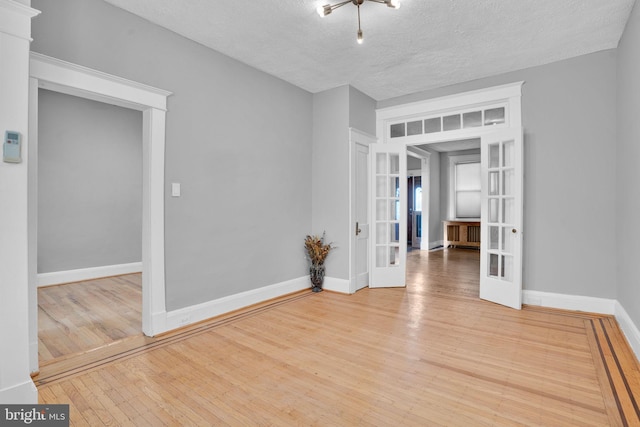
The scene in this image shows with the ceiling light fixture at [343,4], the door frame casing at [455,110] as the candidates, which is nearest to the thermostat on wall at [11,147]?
the ceiling light fixture at [343,4]

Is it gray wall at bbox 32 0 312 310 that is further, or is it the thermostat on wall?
gray wall at bbox 32 0 312 310

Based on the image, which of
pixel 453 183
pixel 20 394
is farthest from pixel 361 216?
pixel 453 183

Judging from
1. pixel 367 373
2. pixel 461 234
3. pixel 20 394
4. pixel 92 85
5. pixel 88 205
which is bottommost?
pixel 367 373

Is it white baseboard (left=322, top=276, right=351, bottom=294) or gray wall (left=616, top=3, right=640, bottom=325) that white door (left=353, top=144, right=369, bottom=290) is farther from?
gray wall (left=616, top=3, right=640, bottom=325)

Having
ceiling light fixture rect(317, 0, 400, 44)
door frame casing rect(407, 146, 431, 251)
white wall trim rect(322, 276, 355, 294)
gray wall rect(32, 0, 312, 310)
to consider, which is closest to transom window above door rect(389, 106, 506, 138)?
gray wall rect(32, 0, 312, 310)

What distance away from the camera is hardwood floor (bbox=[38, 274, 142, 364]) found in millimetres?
2857

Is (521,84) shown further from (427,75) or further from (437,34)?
(437,34)

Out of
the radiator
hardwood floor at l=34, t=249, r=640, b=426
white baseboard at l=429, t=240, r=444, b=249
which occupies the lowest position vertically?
hardwood floor at l=34, t=249, r=640, b=426

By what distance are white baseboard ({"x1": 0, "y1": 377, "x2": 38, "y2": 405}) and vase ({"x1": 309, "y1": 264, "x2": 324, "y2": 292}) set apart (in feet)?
10.6

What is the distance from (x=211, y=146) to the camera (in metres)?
3.55

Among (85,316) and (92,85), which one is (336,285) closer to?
(85,316)

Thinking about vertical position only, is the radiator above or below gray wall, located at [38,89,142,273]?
below

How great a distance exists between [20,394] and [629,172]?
4.92 meters

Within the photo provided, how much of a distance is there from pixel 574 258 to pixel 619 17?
2.45 metres
